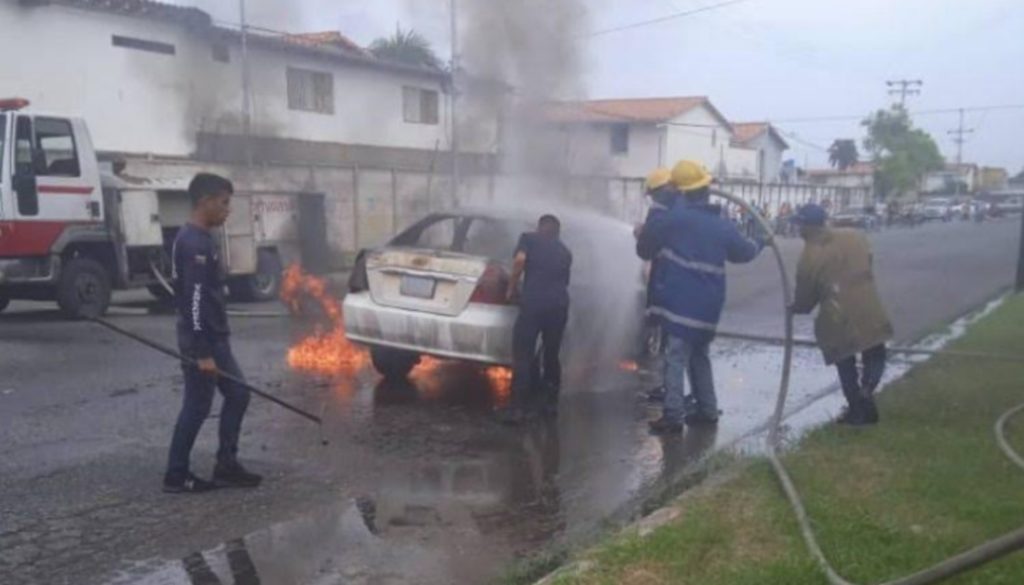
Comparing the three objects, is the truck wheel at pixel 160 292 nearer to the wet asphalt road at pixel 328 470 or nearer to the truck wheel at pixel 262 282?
the truck wheel at pixel 262 282

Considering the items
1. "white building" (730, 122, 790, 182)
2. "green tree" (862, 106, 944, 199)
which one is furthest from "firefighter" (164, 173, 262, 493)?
"green tree" (862, 106, 944, 199)

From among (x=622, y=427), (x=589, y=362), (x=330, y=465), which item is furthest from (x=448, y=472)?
(x=589, y=362)

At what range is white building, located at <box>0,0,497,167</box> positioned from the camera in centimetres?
1961

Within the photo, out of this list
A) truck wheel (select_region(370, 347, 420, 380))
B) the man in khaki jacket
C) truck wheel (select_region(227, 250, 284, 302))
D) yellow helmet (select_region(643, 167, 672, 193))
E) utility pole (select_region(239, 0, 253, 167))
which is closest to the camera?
the man in khaki jacket

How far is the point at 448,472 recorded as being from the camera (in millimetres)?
6070

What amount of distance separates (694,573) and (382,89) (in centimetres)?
2390

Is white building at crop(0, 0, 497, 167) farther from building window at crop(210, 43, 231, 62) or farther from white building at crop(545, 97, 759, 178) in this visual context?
white building at crop(545, 97, 759, 178)

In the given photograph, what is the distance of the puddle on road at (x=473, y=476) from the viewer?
4.55 m

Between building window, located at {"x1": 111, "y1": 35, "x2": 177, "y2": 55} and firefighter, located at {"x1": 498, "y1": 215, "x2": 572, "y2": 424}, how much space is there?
16.1 metres

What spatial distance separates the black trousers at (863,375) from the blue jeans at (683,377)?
2.96ft

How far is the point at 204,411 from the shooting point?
5605 millimetres

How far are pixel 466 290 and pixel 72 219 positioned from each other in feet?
22.8

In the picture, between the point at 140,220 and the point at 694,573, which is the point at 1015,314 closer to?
the point at 694,573

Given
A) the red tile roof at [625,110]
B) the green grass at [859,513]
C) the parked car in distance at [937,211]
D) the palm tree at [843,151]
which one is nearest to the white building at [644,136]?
the red tile roof at [625,110]
